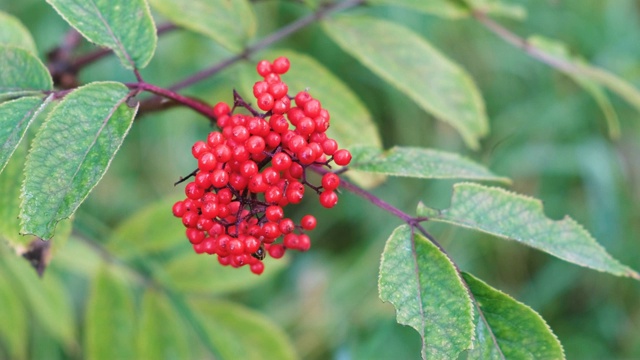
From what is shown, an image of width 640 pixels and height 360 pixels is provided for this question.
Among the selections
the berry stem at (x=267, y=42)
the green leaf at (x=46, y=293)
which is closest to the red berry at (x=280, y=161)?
the berry stem at (x=267, y=42)

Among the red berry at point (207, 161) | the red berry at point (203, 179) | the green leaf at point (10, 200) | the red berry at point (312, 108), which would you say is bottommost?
the green leaf at point (10, 200)

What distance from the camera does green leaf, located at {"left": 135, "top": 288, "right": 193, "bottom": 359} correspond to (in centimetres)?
242

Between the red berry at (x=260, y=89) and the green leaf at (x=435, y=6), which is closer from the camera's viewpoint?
the red berry at (x=260, y=89)

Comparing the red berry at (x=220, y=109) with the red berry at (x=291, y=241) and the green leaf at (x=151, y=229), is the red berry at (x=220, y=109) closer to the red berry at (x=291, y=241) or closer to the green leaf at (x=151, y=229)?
the red berry at (x=291, y=241)

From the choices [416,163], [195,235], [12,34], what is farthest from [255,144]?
[12,34]

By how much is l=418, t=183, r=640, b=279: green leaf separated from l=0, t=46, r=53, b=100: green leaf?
0.91 metres

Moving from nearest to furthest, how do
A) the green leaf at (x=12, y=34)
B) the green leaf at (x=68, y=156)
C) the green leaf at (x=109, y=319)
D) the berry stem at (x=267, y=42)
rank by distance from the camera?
the green leaf at (x=68, y=156) → the green leaf at (x=12, y=34) → the berry stem at (x=267, y=42) → the green leaf at (x=109, y=319)

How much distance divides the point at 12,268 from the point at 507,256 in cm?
261

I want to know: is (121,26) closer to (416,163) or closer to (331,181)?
(331,181)

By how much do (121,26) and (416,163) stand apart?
29.9 inches

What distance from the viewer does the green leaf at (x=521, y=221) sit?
1.52m

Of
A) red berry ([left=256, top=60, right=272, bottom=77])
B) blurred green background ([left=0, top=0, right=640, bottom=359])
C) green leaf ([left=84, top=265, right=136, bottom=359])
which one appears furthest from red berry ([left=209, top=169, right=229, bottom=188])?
blurred green background ([left=0, top=0, right=640, bottom=359])

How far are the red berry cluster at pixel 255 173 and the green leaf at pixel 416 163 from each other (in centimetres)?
14

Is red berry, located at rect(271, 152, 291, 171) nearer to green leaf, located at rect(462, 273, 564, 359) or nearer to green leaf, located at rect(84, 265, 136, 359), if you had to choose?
green leaf, located at rect(462, 273, 564, 359)
